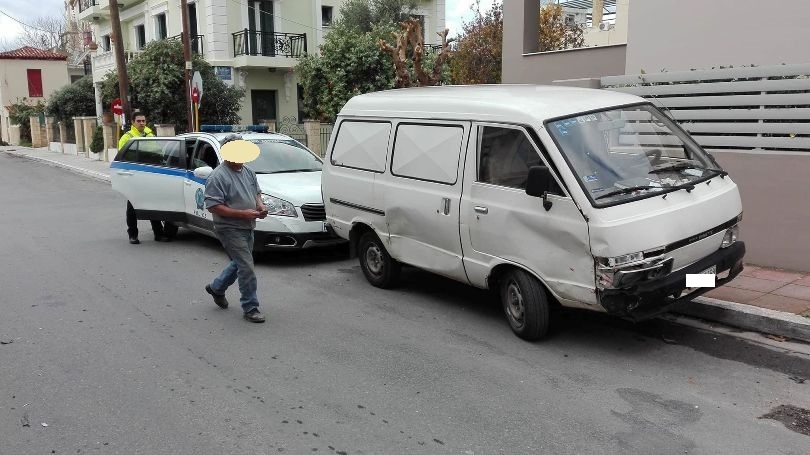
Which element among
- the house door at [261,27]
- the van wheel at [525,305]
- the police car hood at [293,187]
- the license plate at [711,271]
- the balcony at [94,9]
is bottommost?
the van wheel at [525,305]

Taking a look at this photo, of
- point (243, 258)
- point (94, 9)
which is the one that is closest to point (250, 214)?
→ point (243, 258)

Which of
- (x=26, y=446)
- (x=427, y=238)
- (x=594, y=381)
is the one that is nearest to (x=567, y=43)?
(x=427, y=238)

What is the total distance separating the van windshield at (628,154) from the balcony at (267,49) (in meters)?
22.2

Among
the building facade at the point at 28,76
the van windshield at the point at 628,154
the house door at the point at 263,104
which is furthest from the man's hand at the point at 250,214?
the building facade at the point at 28,76

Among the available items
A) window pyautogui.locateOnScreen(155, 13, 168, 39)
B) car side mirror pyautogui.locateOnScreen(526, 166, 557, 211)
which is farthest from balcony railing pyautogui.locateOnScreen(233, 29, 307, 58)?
car side mirror pyautogui.locateOnScreen(526, 166, 557, 211)

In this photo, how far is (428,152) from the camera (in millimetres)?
6312

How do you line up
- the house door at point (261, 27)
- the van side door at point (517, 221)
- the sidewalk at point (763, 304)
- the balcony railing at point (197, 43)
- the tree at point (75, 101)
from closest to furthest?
the van side door at point (517, 221) < the sidewalk at point (763, 304) < the house door at point (261, 27) < the balcony railing at point (197, 43) < the tree at point (75, 101)

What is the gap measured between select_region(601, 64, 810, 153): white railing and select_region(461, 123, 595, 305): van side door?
2.02 meters

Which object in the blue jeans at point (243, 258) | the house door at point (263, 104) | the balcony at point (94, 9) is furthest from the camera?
the balcony at point (94, 9)

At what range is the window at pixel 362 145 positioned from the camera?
6.91 meters

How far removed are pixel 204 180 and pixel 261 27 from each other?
19896mm

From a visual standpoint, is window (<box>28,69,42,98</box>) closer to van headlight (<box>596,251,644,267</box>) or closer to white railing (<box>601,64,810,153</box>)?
white railing (<box>601,64,810,153</box>)

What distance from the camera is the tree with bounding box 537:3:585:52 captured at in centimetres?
2462

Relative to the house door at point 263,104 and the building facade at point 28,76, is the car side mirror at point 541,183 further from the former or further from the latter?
the building facade at point 28,76
